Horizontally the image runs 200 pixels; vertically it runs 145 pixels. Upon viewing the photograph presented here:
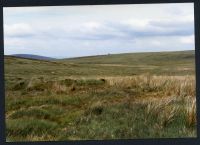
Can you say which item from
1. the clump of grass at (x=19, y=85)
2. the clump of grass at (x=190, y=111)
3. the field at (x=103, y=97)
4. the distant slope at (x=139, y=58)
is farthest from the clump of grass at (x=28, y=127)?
the clump of grass at (x=190, y=111)

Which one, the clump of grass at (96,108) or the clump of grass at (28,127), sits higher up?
the clump of grass at (96,108)

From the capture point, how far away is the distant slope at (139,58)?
112 inches

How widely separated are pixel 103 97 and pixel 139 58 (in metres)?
0.35

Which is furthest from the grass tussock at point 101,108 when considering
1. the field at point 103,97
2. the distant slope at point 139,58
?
the distant slope at point 139,58

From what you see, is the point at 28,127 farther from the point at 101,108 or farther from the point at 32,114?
the point at 101,108

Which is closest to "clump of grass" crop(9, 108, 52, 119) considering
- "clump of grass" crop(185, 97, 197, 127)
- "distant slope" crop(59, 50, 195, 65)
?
"distant slope" crop(59, 50, 195, 65)

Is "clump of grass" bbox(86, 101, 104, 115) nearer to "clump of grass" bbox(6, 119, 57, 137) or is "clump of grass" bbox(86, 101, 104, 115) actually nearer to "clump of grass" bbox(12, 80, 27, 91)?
"clump of grass" bbox(6, 119, 57, 137)

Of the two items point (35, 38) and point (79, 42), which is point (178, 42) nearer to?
point (79, 42)

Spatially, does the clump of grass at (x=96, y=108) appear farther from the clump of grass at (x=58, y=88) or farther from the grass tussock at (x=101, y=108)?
the clump of grass at (x=58, y=88)

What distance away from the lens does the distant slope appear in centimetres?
284

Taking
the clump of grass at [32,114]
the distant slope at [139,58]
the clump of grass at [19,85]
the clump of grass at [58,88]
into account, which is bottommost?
the clump of grass at [32,114]

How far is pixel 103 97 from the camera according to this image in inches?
112

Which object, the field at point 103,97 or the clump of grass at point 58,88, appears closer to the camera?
the field at point 103,97

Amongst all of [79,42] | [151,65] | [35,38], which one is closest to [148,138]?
[151,65]
